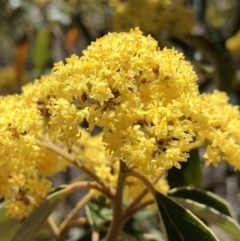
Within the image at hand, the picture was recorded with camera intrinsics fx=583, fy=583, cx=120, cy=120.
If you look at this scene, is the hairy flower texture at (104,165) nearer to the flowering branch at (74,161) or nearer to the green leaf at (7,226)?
the flowering branch at (74,161)

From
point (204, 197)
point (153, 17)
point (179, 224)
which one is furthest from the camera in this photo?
point (153, 17)

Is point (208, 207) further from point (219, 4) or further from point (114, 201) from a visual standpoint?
point (219, 4)

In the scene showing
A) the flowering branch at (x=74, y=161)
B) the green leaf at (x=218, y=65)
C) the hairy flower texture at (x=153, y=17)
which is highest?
the hairy flower texture at (x=153, y=17)

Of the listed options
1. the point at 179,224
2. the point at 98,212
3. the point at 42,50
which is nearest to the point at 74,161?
the point at 179,224

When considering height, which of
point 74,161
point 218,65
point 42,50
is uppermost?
point 42,50

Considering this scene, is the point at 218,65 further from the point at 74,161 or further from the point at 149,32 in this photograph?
the point at 74,161

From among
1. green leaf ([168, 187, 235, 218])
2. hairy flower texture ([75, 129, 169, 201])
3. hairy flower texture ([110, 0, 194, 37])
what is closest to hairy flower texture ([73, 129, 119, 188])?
hairy flower texture ([75, 129, 169, 201])

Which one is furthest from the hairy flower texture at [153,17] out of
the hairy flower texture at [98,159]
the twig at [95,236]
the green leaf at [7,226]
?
the green leaf at [7,226]
